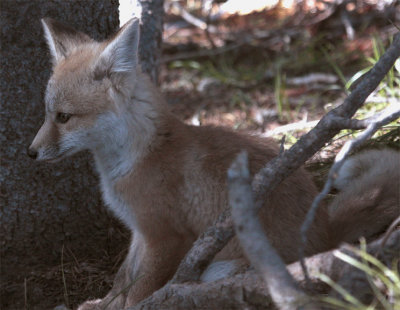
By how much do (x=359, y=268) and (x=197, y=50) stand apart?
6847mm

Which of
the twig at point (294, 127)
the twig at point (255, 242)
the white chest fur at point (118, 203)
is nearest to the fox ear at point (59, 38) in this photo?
the white chest fur at point (118, 203)

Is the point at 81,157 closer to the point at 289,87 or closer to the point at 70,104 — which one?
the point at 70,104

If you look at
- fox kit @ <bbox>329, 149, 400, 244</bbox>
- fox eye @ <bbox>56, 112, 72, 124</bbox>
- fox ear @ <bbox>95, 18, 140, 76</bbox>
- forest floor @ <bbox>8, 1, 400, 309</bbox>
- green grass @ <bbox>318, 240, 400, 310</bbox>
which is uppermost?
fox ear @ <bbox>95, 18, 140, 76</bbox>

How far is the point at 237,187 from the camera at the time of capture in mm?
2145

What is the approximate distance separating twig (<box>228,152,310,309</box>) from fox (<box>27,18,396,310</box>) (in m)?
0.89

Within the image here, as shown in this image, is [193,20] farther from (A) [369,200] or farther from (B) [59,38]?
(A) [369,200]

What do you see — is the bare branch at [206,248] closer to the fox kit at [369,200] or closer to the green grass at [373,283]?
the green grass at [373,283]

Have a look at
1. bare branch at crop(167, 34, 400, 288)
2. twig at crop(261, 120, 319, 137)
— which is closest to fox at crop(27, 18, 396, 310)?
bare branch at crop(167, 34, 400, 288)

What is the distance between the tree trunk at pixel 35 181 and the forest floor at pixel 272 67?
186cm

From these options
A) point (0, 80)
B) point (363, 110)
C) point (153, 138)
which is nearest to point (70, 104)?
point (153, 138)

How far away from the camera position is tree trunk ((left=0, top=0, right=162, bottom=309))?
12.7ft

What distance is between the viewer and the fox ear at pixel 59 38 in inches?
143

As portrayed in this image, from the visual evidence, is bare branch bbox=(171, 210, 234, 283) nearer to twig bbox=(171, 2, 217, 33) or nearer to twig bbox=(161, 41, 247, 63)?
twig bbox=(161, 41, 247, 63)

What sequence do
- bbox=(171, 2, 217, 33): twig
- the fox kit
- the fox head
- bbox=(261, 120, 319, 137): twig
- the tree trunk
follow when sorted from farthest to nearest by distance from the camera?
bbox=(171, 2, 217, 33): twig < bbox=(261, 120, 319, 137): twig < the tree trunk < the fox head < the fox kit
